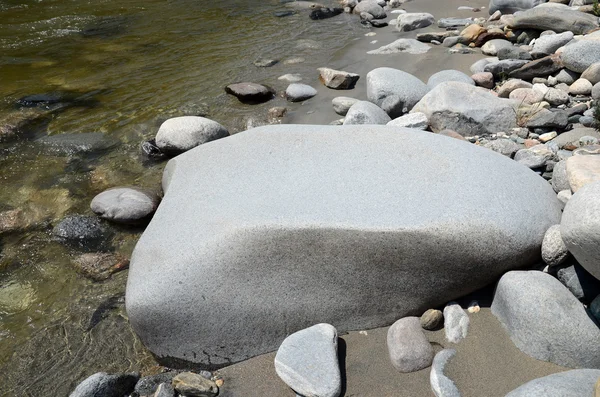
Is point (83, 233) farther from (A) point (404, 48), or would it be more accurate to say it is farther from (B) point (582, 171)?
(A) point (404, 48)

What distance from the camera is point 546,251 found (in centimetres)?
311

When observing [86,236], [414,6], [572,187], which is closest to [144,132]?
[86,236]

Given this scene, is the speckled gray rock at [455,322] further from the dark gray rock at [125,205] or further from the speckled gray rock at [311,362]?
the dark gray rock at [125,205]

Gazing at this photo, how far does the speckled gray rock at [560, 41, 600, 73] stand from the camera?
551 centimetres

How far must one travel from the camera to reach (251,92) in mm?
6715

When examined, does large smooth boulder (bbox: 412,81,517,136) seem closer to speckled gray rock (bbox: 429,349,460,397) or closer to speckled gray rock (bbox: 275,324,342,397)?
speckled gray rock (bbox: 429,349,460,397)

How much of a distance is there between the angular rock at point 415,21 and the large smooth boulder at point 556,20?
1.83 m

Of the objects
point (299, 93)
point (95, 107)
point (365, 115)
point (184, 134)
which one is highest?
point (365, 115)

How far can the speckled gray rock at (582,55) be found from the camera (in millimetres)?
5508

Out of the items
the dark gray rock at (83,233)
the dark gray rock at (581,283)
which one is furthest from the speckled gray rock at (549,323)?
the dark gray rock at (83,233)

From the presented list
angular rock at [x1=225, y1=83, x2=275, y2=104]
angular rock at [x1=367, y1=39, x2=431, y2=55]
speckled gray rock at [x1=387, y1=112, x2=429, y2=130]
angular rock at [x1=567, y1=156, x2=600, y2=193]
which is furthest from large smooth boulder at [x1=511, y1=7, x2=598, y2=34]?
angular rock at [x1=567, y1=156, x2=600, y2=193]

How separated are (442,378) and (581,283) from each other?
91 cm

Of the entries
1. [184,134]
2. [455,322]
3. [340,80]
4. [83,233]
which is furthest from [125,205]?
[340,80]

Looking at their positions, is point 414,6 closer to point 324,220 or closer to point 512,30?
point 512,30
